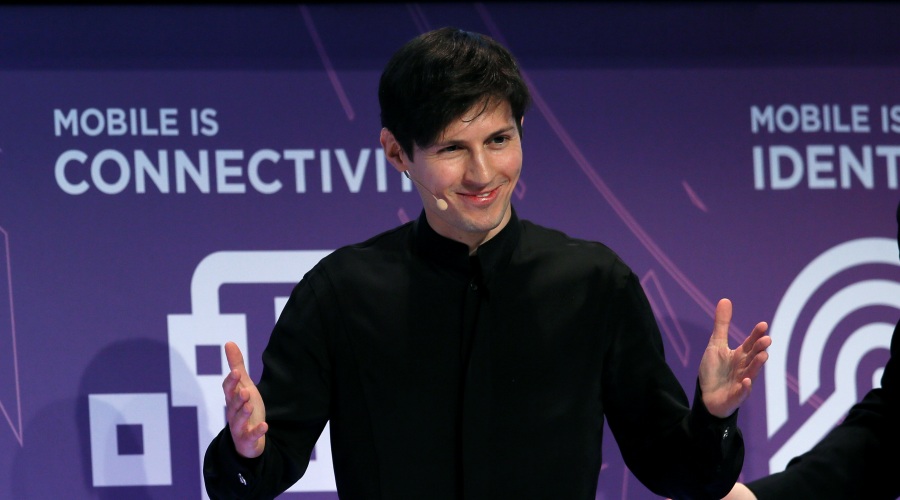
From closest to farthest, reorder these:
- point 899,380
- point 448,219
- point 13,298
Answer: point 448,219 → point 899,380 → point 13,298

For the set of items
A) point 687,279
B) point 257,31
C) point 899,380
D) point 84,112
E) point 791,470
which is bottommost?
point 791,470

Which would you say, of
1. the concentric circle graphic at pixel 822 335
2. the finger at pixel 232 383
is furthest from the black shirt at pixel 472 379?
the concentric circle graphic at pixel 822 335

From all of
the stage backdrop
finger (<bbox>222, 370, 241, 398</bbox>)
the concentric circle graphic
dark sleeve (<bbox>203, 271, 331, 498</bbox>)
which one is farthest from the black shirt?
the concentric circle graphic

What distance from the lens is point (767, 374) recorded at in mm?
2744

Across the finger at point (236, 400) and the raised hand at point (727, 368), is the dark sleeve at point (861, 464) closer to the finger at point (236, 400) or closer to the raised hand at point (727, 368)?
the raised hand at point (727, 368)

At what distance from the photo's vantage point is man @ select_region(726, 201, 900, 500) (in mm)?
2107

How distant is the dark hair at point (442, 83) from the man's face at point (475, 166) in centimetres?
2

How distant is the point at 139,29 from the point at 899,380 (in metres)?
1.83

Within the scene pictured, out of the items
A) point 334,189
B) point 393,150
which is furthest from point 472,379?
point 334,189

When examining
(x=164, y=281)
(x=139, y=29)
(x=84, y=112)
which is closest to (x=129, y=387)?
(x=164, y=281)

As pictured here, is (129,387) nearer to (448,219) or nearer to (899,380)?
(448,219)

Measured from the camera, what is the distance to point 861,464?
6.95ft

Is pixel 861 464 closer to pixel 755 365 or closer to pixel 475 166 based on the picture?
pixel 755 365

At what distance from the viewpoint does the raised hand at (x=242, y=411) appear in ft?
5.56
